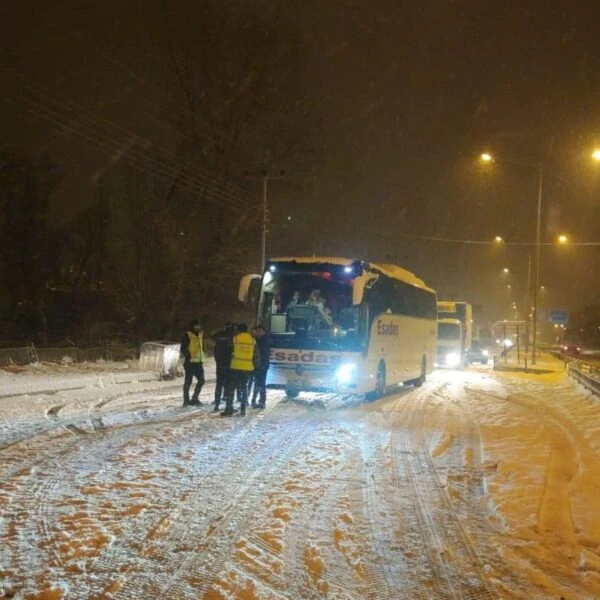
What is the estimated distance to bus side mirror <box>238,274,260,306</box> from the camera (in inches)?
692

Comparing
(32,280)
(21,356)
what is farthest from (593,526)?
(32,280)

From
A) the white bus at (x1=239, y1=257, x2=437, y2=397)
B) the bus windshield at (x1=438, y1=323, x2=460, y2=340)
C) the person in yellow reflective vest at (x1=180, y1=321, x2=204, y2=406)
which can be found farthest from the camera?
the bus windshield at (x1=438, y1=323, x2=460, y2=340)

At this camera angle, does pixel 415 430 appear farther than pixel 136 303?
No

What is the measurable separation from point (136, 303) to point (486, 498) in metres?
28.0

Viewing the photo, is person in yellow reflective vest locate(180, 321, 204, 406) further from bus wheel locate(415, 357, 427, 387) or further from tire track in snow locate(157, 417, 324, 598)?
bus wheel locate(415, 357, 427, 387)

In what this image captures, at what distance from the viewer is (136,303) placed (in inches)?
1348

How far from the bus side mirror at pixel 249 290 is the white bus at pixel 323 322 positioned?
3cm

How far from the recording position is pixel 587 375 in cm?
2202

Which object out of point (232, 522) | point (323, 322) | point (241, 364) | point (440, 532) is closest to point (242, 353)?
point (241, 364)

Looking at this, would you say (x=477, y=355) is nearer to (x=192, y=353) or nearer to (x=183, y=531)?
(x=192, y=353)

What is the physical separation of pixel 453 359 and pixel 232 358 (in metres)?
27.0

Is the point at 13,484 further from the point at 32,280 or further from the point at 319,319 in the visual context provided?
the point at 32,280

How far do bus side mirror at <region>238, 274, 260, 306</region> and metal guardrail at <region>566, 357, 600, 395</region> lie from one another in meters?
9.44

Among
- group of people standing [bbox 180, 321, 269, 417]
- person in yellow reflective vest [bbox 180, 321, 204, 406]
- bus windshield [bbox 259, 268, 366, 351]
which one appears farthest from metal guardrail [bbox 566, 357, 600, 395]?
person in yellow reflective vest [bbox 180, 321, 204, 406]
